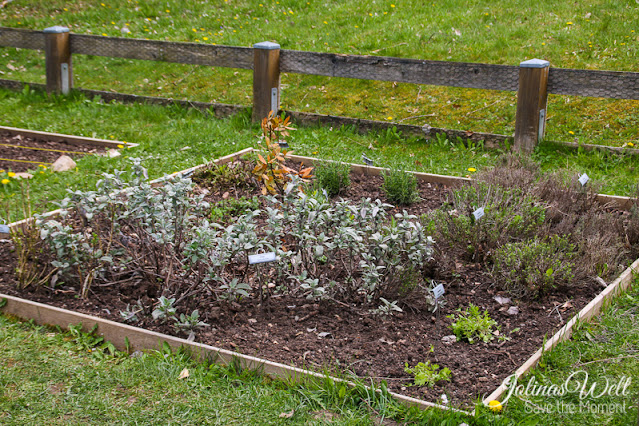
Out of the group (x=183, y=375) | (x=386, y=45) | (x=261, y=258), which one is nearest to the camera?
(x=183, y=375)

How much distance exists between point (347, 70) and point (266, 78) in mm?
1003

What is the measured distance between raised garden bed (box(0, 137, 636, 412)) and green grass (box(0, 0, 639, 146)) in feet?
12.8

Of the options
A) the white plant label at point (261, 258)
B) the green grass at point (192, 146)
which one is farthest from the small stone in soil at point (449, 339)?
the green grass at point (192, 146)

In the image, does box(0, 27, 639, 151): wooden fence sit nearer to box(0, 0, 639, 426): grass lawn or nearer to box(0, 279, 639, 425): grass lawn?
box(0, 0, 639, 426): grass lawn

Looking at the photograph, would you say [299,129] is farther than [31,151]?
Yes

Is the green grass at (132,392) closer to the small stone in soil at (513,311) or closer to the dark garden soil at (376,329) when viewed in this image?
the dark garden soil at (376,329)

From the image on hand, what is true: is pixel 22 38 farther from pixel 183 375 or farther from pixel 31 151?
pixel 183 375

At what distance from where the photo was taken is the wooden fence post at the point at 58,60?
28.7 feet

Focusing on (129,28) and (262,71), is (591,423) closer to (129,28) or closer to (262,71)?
(262,71)

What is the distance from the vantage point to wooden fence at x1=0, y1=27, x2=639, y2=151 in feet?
21.1

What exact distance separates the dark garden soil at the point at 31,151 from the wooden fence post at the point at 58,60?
1.59 metres

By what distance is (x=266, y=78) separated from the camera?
25.0 ft

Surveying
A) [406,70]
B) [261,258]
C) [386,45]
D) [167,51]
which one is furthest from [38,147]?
[386,45]

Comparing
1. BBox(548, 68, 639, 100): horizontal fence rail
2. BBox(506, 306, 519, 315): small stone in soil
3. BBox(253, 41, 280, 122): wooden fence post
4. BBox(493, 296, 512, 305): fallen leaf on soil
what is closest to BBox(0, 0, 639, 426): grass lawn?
BBox(253, 41, 280, 122): wooden fence post
